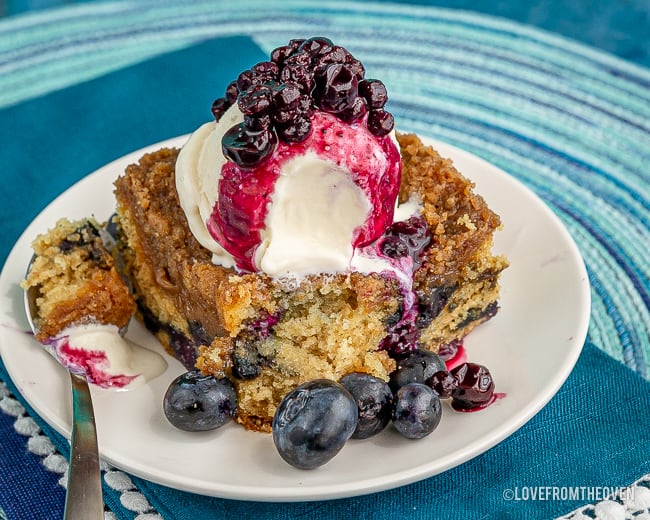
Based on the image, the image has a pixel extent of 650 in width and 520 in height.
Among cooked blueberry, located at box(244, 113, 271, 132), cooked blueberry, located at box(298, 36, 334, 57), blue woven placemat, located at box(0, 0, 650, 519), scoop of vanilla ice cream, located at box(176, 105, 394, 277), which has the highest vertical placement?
blue woven placemat, located at box(0, 0, 650, 519)

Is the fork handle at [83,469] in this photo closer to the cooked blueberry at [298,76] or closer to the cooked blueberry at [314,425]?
the cooked blueberry at [314,425]

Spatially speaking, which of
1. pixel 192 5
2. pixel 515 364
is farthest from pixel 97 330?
pixel 192 5

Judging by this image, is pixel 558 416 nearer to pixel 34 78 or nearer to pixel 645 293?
pixel 645 293

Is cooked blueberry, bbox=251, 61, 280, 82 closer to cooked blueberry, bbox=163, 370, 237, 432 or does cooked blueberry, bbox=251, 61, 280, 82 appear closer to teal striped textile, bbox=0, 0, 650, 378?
cooked blueberry, bbox=163, 370, 237, 432

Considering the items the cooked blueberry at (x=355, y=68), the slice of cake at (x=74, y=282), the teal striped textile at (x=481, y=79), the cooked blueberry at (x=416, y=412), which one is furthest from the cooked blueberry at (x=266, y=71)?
the teal striped textile at (x=481, y=79)

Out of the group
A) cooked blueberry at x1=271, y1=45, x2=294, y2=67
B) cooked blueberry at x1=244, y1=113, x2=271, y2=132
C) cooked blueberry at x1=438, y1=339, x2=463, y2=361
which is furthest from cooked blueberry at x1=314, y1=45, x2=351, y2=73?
cooked blueberry at x1=438, y1=339, x2=463, y2=361

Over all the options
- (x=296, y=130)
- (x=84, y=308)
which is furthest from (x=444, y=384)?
(x=84, y=308)
